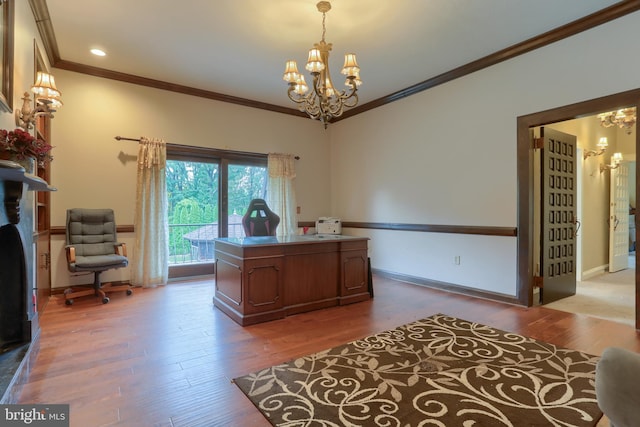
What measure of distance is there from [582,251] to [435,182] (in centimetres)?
281

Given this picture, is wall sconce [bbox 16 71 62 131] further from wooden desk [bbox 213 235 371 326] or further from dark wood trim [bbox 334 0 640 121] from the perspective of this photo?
dark wood trim [bbox 334 0 640 121]

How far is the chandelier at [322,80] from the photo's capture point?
279 centimetres

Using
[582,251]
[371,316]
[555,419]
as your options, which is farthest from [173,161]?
[582,251]

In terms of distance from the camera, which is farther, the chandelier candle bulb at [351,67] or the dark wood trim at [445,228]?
the dark wood trim at [445,228]

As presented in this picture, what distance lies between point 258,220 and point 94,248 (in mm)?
2171

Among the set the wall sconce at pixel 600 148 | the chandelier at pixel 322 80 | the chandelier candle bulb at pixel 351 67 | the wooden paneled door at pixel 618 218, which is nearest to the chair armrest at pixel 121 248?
the chandelier at pixel 322 80

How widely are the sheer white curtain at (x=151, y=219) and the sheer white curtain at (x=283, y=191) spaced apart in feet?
5.90

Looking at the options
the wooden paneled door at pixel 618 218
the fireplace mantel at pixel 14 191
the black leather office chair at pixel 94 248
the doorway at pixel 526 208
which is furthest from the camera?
the wooden paneled door at pixel 618 218

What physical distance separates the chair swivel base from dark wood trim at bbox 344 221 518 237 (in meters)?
3.88

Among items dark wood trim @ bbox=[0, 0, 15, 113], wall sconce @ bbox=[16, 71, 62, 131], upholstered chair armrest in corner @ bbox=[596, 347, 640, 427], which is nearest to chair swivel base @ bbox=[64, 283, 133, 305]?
wall sconce @ bbox=[16, 71, 62, 131]

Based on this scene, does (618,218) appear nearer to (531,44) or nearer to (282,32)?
(531,44)

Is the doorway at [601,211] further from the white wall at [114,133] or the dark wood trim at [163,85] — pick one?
the white wall at [114,133]

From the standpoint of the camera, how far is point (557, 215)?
4.06 meters

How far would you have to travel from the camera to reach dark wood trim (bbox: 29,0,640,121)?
3.05 metres
